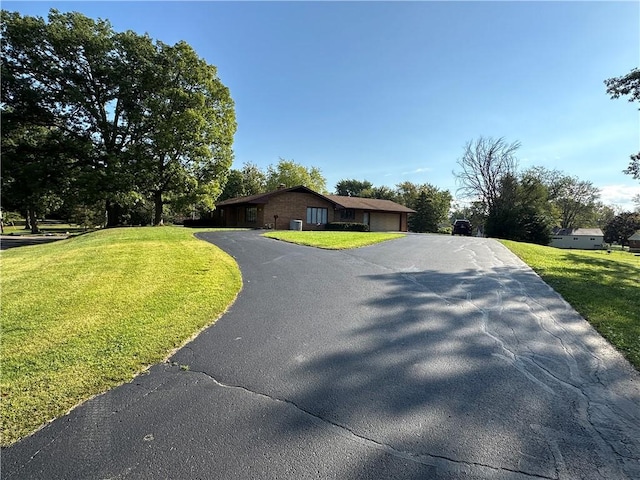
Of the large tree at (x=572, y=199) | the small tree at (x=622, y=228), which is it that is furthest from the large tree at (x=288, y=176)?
the small tree at (x=622, y=228)

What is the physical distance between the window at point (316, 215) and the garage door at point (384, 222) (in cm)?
679

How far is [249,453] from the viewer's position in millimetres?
2441

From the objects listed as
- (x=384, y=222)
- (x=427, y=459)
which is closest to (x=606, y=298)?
(x=427, y=459)

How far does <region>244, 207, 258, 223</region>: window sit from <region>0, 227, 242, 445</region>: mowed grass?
22.0 metres

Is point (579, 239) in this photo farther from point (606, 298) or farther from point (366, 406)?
point (366, 406)

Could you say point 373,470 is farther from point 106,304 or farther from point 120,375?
point 106,304

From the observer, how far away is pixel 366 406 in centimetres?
302

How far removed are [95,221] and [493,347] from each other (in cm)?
4842

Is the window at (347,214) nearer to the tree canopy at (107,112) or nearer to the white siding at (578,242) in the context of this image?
the tree canopy at (107,112)

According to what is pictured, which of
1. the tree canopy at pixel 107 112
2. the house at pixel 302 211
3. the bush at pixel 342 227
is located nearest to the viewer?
the tree canopy at pixel 107 112

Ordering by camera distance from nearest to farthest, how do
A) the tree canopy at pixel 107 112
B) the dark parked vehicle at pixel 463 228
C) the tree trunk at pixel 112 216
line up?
1. the tree canopy at pixel 107 112
2. the tree trunk at pixel 112 216
3. the dark parked vehicle at pixel 463 228

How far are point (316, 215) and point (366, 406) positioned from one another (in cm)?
3170

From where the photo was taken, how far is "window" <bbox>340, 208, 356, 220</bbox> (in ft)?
121

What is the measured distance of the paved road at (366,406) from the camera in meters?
2.35
